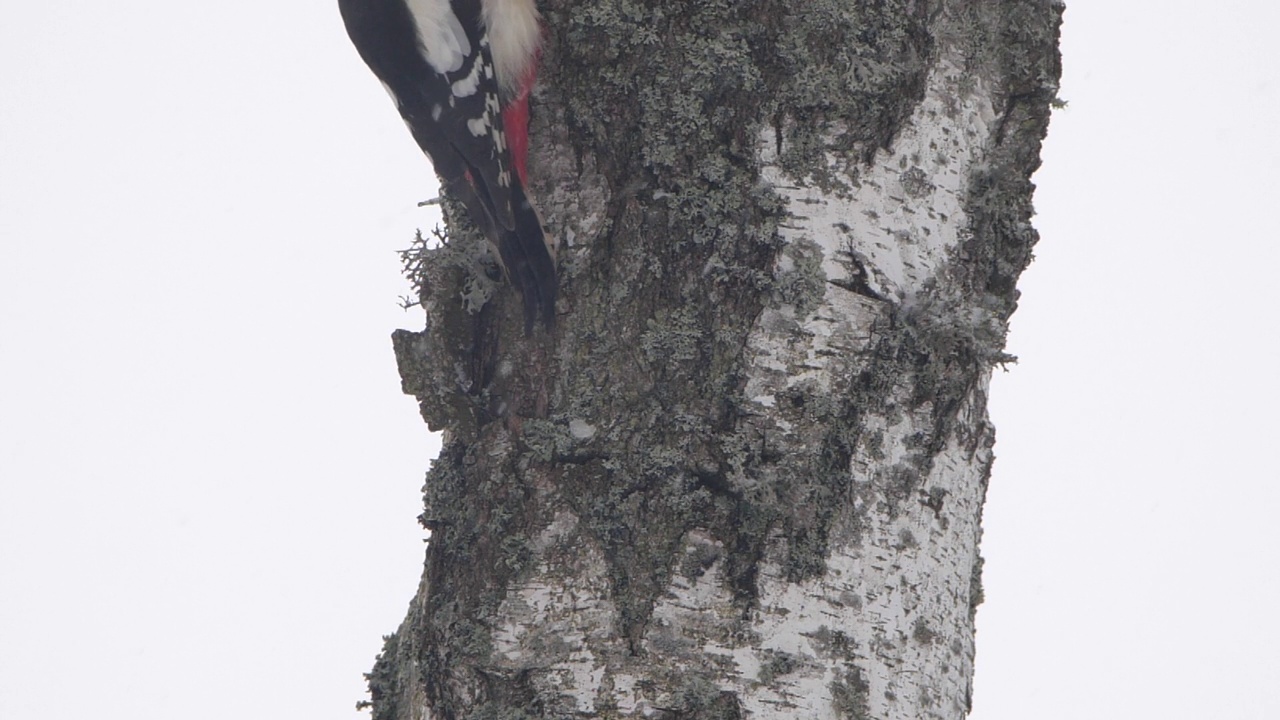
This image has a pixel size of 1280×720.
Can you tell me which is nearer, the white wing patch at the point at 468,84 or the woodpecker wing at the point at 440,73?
the woodpecker wing at the point at 440,73

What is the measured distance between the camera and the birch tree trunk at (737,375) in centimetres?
131

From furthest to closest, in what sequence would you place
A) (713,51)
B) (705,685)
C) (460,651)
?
(713,51) → (460,651) → (705,685)

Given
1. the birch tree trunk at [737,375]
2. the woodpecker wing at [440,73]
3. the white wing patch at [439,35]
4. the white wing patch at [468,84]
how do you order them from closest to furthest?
the birch tree trunk at [737,375] → the woodpecker wing at [440,73] → the white wing patch at [468,84] → the white wing patch at [439,35]

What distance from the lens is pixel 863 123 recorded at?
1.49 meters

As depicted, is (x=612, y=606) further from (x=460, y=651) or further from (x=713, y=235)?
(x=713, y=235)

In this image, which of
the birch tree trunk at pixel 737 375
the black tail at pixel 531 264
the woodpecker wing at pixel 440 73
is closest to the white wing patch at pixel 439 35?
the woodpecker wing at pixel 440 73

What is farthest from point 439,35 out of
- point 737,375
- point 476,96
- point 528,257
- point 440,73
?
point 737,375

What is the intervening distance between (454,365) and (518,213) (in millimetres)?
226

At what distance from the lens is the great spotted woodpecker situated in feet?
5.12

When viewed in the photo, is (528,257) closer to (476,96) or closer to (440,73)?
(476,96)

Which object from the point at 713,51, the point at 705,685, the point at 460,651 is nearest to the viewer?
the point at 705,685

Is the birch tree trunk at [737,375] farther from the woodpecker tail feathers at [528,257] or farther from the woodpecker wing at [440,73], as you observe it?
the woodpecker wing at [440,73]

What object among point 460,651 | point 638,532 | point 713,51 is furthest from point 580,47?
point 460,651

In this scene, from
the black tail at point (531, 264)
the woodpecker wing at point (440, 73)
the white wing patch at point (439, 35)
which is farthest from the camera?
the white wing patch at point (439, 35)
